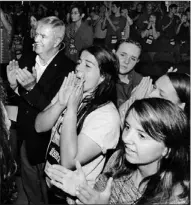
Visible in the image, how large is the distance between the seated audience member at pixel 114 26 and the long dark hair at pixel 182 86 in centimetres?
216

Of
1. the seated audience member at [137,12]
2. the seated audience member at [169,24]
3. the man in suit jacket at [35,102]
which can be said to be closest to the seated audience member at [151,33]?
the seated audience member at [169,24]

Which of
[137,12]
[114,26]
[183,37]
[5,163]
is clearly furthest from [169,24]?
[5,163]

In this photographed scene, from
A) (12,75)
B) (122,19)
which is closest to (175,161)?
(12,75)

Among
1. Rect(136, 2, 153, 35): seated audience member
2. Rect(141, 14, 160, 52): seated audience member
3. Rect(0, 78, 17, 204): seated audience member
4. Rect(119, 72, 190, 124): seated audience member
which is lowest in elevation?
Rect(0, 78, 17, 204): seated audience member

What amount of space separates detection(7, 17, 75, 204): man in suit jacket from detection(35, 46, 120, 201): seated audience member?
219 mm

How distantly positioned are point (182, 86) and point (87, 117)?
0.51 metres

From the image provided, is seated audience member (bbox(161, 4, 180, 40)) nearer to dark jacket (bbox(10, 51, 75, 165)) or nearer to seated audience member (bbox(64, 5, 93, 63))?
seated audience member (bbox(64, 5, 93, 63))

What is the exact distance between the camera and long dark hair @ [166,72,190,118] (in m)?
1.42

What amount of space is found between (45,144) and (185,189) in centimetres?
88

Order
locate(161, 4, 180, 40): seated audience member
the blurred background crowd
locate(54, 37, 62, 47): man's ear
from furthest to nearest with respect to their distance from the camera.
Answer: locate(161, 4, 180, 40): seated audience member → the blurred background crowd → locate(54, 37, 62, 47): man's ear

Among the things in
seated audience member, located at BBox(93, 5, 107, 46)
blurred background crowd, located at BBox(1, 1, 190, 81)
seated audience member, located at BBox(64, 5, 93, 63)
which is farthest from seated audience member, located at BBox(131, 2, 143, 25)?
seated audience member, located at BBox(64, 5, 93, 63)

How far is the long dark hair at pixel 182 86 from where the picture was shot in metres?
1.42

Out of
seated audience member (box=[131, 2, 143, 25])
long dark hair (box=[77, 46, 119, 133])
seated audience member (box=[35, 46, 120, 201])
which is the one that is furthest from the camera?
seated audience member (box=[131, 2, 143, 25])

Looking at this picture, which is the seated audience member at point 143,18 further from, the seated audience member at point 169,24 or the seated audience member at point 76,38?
the seated audience member at point 76,38
